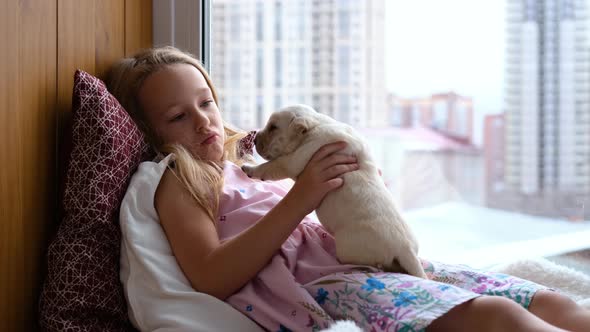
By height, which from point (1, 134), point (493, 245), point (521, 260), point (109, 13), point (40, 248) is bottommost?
point (493, 245)

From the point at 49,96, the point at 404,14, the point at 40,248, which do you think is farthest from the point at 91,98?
the point at 404,14

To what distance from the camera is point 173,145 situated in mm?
1497

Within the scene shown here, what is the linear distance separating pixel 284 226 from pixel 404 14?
62.5 inches

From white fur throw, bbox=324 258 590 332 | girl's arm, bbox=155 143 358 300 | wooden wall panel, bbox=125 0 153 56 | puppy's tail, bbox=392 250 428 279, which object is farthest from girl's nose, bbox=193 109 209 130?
white fur throw, bbox=324 258 590 332

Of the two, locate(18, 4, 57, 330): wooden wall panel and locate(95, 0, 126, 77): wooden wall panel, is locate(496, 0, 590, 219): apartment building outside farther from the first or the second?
locate(18, 4, 57, 330): wooden wall panel

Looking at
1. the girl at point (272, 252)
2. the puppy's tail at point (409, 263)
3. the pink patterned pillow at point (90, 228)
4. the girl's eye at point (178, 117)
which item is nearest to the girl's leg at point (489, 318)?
the girl at point (272, 252)

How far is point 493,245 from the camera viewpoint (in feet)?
8.79

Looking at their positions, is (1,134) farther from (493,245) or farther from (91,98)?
(493,245)

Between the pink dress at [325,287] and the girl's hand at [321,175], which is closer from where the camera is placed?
the pink dress at [325,287]

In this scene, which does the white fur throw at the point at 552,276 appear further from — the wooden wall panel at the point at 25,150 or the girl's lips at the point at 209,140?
the wooden wall panel at the point at 25,150

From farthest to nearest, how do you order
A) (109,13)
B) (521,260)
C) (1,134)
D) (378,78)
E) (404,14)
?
(378,78)
(404,14)
(521,260)
(109,13)
(1,134)

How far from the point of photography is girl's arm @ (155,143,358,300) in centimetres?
130

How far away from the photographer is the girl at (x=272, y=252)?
1164 millimetres

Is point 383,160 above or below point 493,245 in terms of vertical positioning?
above
